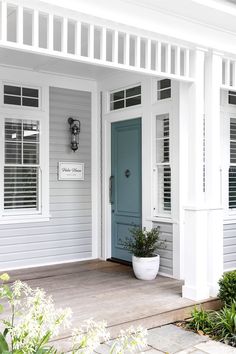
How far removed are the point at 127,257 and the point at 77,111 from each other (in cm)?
235

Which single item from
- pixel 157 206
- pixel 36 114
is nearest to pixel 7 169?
pixel 36 114

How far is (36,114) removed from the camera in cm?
589

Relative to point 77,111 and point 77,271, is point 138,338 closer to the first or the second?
point 77,271

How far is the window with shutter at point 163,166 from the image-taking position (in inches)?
213

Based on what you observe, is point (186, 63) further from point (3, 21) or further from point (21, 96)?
point (21, 96)

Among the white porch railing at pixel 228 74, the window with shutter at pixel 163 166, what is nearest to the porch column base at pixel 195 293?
the window with shutter at pixel 163 166

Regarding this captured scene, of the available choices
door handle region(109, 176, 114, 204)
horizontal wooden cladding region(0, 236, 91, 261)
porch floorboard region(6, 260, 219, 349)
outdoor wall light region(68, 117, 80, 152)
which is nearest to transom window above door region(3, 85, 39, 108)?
outdoor wall light region(68, 117, 80, 152)

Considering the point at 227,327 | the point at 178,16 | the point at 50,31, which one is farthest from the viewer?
the point at 178,16

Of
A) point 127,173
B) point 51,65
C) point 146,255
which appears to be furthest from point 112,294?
point 51,65

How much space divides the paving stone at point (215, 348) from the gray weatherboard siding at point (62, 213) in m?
3.00

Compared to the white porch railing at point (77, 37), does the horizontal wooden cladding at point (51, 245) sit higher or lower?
lower

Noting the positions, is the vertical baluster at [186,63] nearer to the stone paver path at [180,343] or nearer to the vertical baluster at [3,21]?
the vertical baluster at [3,21]

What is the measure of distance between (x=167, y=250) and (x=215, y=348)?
1863 millimetres

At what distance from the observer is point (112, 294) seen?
4.51 metres
